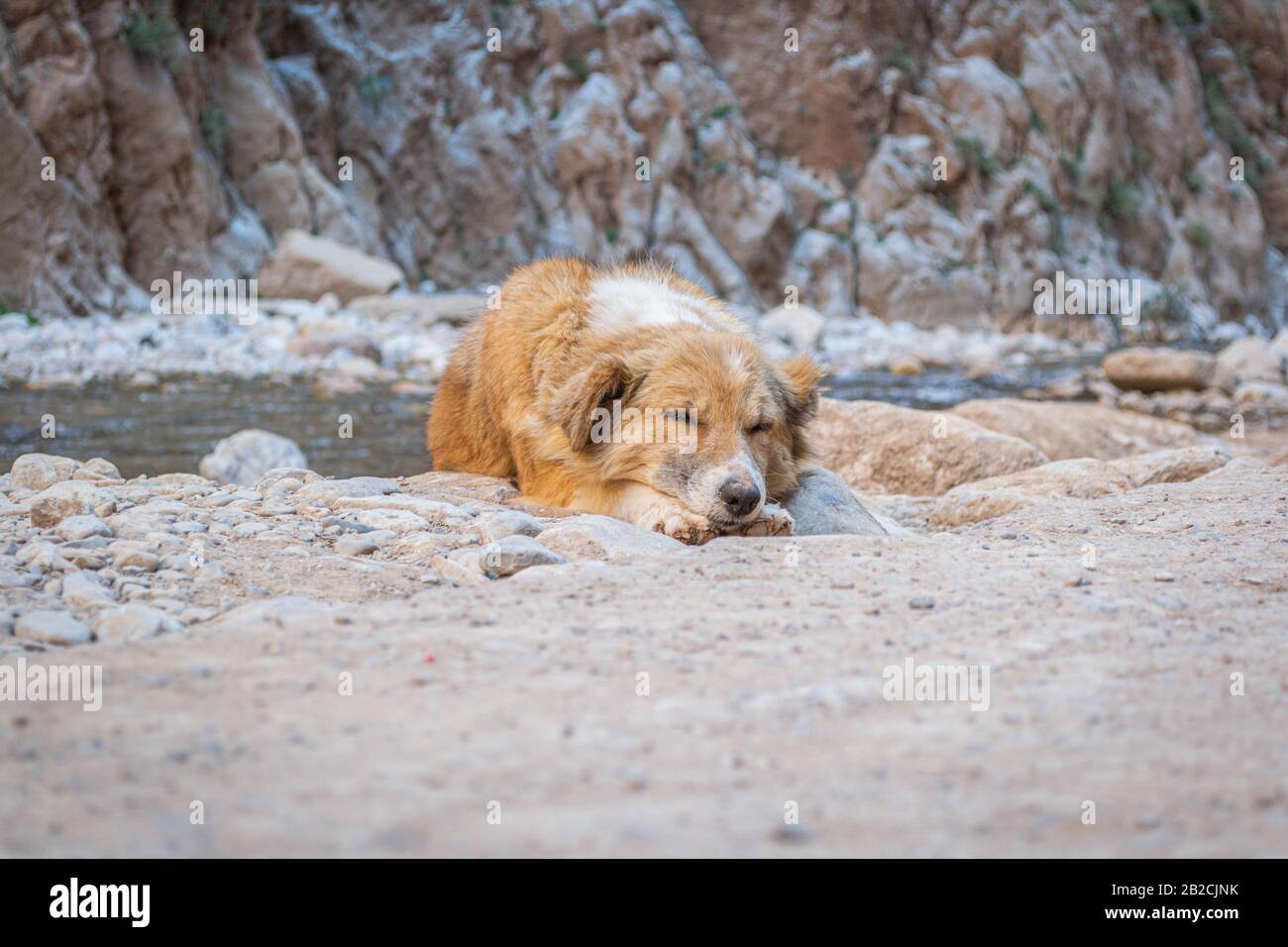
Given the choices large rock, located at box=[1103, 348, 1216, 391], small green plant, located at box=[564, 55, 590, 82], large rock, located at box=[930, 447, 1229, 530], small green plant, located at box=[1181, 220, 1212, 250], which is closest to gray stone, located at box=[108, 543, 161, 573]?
large rock, located at box=[930, 447, 1229, 530]

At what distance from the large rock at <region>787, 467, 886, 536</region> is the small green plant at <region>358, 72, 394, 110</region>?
87.1ft

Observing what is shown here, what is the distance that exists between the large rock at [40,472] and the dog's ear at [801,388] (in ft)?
12.4

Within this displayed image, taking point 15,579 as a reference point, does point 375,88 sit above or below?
above

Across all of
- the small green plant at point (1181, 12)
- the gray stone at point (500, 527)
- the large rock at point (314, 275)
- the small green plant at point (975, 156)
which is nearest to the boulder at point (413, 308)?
the large rock at point (314, 275)

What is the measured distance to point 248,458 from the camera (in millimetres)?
9180

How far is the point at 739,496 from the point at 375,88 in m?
27.5

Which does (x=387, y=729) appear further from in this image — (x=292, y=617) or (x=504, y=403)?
(x=504, y=403)

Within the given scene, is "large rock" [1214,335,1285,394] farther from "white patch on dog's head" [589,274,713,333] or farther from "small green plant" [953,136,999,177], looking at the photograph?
"small green plant" [953,136,999,177]

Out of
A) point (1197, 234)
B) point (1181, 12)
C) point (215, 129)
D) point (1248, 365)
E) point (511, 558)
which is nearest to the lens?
point (511, 558)

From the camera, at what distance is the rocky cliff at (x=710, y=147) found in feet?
79.0

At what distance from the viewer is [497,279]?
2964cm

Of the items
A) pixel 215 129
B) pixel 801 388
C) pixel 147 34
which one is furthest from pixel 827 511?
pixel 215 129

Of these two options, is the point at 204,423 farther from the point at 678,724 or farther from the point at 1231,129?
the point at 1231,129

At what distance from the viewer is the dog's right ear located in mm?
5184
